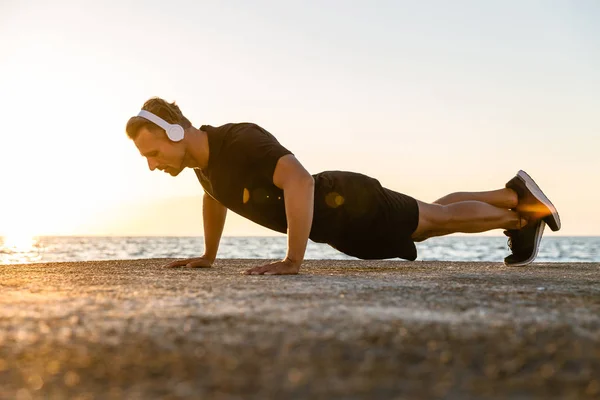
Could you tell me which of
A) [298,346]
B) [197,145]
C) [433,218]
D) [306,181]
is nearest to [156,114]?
[197,145]

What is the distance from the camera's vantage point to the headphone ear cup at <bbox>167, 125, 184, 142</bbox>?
346cm

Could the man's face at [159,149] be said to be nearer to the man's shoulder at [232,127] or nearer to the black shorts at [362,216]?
the man's shoulder at [232,127]

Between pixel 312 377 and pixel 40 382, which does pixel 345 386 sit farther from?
pixel 40 382

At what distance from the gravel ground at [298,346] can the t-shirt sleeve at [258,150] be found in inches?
58.5

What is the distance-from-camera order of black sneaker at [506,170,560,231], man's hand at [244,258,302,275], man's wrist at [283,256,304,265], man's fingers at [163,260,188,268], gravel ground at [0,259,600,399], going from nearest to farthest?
gravel ground at [0,259,600,399]
man's hand at [244,258,302,275]
man's wrist at [283,256,304,265]
man's fingers at [163,260,188,268]
black sneaker at [506,170,560,231]

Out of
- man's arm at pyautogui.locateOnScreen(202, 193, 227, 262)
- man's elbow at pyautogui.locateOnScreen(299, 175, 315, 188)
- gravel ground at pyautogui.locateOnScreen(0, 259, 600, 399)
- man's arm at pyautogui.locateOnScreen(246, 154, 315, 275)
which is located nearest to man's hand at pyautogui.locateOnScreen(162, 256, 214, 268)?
man's arm at pyautogui.locateOnScreen(202, 193, 227, 262)

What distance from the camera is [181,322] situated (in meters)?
1.40

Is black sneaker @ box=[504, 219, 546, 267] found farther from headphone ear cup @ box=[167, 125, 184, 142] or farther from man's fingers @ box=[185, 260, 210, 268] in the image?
headphone ear cup @ box=[167, 125, 184, 142]

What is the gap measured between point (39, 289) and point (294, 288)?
84 centimetres

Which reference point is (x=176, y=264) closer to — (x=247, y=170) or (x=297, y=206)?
(x=247, y=170)

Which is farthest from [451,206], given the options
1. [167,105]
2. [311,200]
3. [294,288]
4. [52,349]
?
Result: [52,349]

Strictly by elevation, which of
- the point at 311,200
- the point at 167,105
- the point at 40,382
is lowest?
the point at 40,382

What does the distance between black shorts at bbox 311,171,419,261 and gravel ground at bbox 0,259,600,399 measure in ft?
6.10

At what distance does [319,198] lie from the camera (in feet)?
12.3
